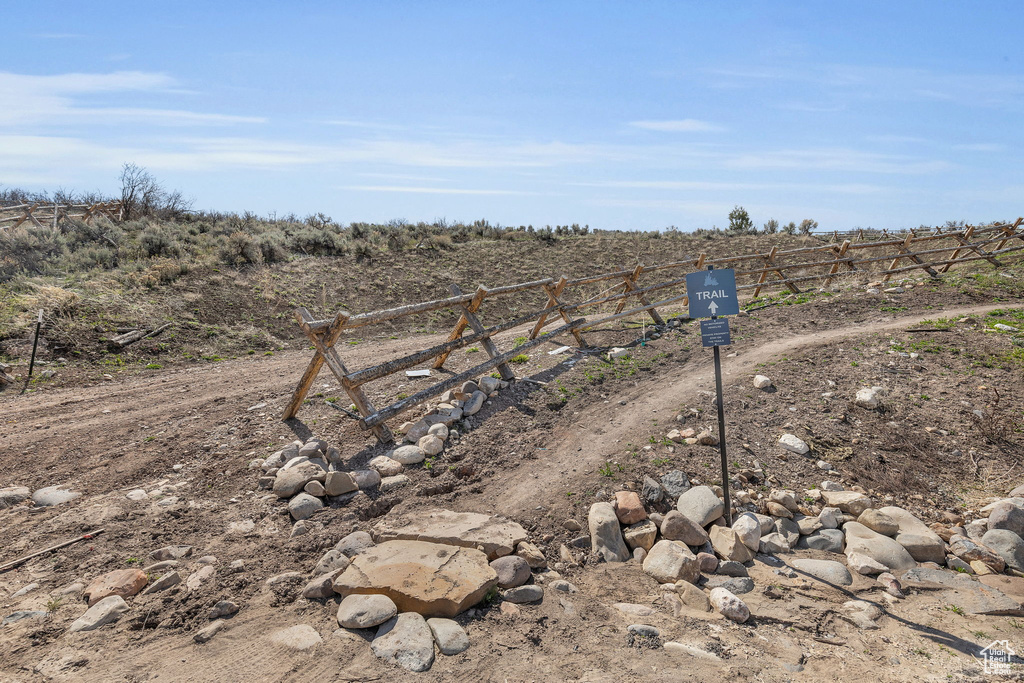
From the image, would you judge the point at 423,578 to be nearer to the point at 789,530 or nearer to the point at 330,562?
the point at 330,562

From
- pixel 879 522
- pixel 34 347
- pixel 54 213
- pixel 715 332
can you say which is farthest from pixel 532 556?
pixel 54 213

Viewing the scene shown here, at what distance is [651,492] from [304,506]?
3.55 meters

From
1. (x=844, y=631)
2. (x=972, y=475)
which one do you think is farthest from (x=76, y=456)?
(x=972, y=475)

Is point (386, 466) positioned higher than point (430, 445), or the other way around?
point (430, 445)

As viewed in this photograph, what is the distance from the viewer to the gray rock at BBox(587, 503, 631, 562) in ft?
15.6

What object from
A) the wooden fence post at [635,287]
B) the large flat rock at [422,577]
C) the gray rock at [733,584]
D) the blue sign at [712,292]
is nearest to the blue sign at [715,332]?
the blue sign at [712,292]

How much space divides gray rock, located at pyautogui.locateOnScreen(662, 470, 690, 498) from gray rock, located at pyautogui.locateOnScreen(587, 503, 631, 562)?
2.66 feet

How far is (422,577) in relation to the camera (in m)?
3.88

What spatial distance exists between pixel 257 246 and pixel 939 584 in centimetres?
1865

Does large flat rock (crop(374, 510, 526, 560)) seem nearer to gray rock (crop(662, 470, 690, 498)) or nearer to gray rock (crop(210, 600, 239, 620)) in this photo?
gray rock (crop(210, 600, 239, 620))

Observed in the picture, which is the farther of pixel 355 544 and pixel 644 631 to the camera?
pixel 355 544

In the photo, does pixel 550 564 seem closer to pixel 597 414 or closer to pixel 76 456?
pixel 597 414

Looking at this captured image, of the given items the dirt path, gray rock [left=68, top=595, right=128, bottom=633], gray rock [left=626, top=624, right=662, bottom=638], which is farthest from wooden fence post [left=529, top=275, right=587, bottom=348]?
gray rock [left=68, top=595, right=128, bottom=633]

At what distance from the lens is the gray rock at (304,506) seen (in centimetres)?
489
